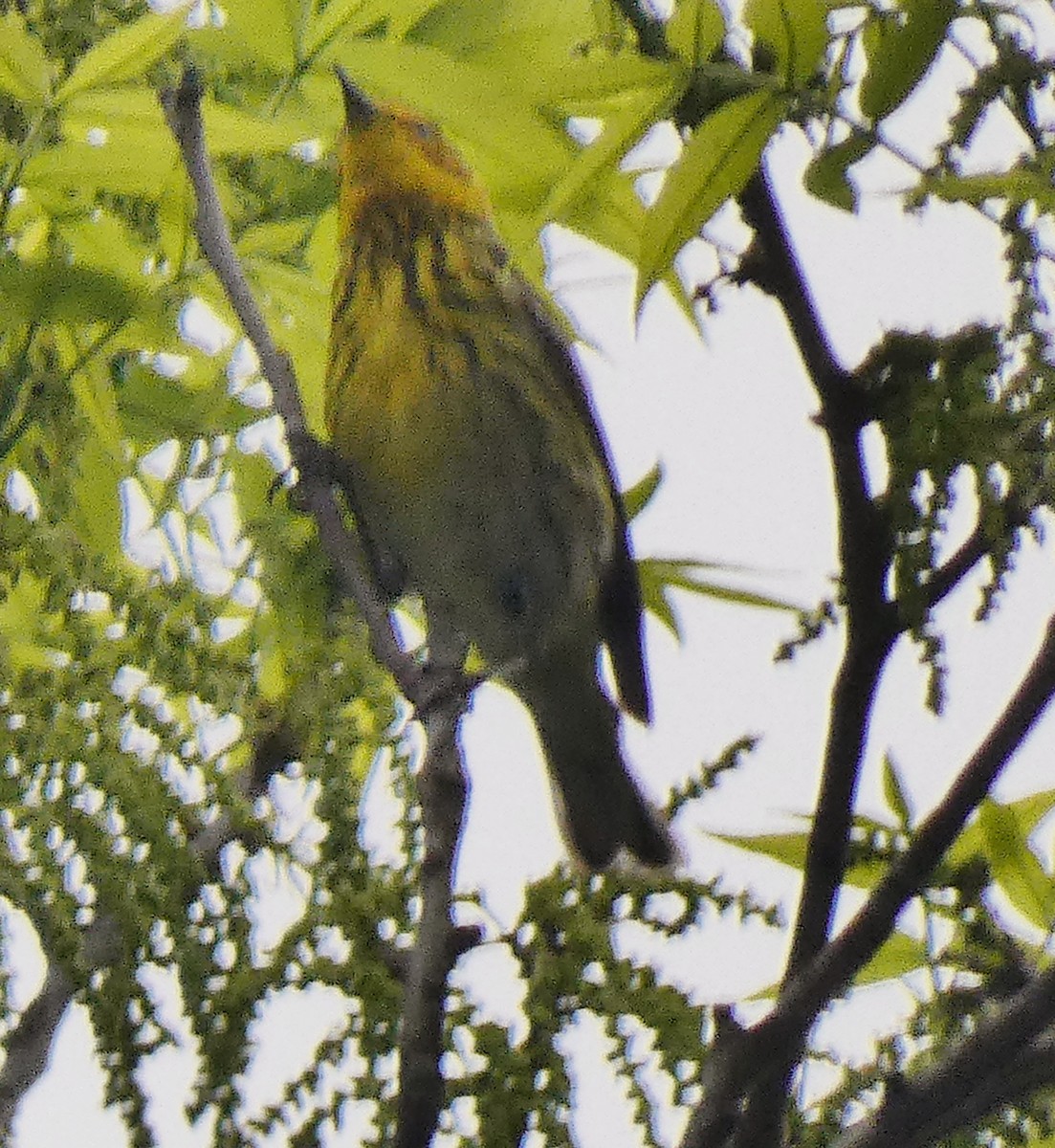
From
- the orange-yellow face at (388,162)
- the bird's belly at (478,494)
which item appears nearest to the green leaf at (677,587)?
the bird's belly at (478,494)

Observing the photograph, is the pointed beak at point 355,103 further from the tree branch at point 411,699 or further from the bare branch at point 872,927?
the bare branch at point 872,927

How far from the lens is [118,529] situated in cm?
95

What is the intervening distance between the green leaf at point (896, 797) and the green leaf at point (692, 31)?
393mm

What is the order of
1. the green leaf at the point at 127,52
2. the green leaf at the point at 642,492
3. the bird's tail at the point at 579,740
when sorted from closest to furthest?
the green leaf at the point at 127,52 < the green leaf at the point at 642,492 < the bird's tail at the point at 579,740

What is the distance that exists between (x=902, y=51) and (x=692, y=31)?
81 mm

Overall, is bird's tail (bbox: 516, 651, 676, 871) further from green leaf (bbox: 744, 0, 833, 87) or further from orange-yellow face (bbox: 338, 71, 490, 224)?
green leaf (bbox: 744, 0, 833, 87)

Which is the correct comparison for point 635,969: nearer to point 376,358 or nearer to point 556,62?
point 556,62

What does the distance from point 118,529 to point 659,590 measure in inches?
13.2

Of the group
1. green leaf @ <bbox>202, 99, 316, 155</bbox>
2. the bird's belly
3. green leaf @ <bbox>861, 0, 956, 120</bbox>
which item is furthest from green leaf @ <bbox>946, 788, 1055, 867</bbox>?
the bird's belly

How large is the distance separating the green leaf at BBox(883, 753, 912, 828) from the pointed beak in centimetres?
47

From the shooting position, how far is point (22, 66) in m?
0.79

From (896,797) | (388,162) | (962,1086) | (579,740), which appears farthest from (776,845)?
(579,740)

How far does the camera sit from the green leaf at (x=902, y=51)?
60 cm

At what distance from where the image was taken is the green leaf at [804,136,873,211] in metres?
0.63
